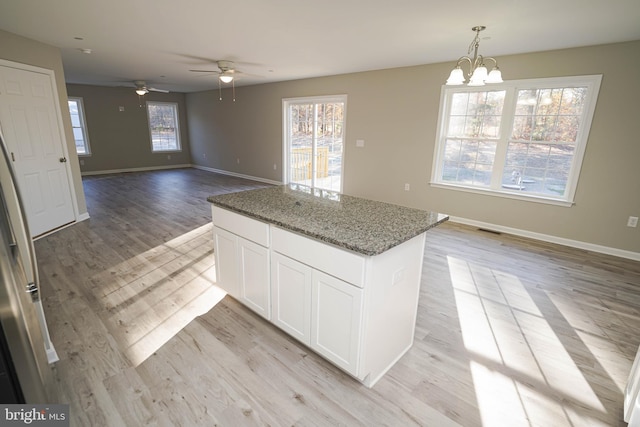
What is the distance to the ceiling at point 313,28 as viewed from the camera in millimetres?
2662

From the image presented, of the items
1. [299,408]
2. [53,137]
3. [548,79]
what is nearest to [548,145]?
[548,79]

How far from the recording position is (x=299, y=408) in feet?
5.44

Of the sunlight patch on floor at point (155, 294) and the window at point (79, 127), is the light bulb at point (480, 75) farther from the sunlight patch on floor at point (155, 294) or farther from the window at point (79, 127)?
the window at point (79, 127)

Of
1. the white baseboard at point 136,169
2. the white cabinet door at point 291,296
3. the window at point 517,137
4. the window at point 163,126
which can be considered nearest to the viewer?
the white cabinet door at point 291,296

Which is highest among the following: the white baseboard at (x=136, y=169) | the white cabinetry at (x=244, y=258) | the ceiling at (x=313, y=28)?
the ceiling at (x=313, y=28)

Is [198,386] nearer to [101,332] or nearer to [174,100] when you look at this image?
[101,332]

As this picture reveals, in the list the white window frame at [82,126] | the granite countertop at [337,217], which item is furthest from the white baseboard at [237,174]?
the granite countertop at [337,217]

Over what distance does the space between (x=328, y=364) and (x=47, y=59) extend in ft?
17.2

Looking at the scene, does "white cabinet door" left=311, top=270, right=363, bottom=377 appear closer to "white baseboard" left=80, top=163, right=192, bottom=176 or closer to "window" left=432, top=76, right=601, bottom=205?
"window" left=432, top=76, right=601, bottom=205

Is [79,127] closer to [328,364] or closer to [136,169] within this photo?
[136,169]

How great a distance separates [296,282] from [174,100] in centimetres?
1007

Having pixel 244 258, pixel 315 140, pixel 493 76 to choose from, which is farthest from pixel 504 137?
pixel 244 258

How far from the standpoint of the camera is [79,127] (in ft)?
27.3

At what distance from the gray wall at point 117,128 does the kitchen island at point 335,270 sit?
848 centimetres
